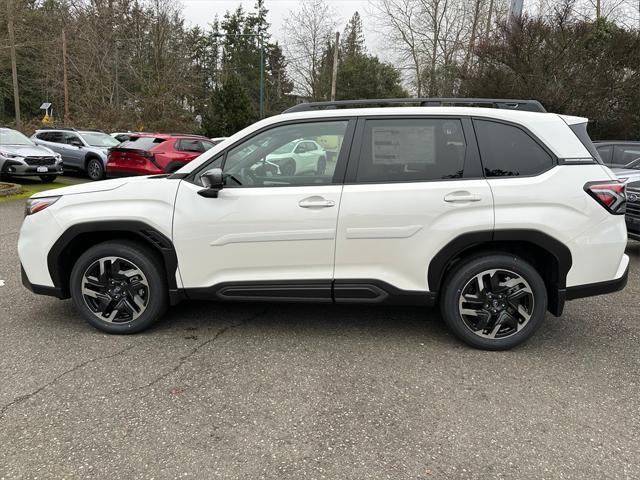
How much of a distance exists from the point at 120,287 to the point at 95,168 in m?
13.0

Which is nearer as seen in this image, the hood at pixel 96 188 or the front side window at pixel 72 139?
the hood at pixel 96 188

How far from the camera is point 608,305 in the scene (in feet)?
15.8

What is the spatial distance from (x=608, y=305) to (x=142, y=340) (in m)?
4.30

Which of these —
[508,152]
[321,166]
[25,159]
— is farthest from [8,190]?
[508,152]

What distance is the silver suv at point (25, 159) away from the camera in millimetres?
13031

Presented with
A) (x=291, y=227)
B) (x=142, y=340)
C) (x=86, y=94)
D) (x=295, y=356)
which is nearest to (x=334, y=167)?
(x=291, y=227)

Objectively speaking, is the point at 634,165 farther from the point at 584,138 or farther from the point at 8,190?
the point at 8,190

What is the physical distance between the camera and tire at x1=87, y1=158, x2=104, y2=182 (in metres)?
15.2

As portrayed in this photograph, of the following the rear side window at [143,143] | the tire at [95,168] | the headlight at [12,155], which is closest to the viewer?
the rear side window at [143,143]

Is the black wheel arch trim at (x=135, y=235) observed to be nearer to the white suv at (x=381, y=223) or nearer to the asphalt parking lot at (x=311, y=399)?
the white suv at (x=381, y=223)

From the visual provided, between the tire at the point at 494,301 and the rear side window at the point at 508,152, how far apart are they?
0.62 meters

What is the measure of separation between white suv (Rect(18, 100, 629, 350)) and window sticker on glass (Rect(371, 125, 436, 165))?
10 mm

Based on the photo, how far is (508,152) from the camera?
11.7ft

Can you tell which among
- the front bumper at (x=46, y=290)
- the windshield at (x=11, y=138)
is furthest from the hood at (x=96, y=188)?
the windshield at (x=11, y=138)
